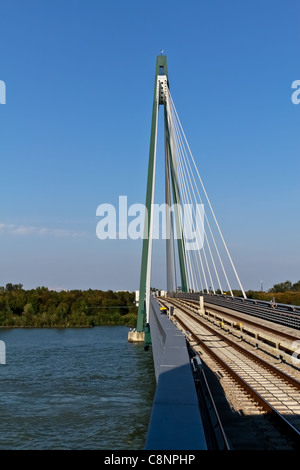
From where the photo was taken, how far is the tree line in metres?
83.4

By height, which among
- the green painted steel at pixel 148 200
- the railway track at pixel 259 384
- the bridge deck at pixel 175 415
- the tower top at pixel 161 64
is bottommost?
the railway track at pixel 259 384

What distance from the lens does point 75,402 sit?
65.2ft

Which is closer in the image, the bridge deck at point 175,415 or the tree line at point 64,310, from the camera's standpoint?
the bridge deck at point 175,415

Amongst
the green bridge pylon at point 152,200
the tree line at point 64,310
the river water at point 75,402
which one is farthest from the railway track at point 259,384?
the tree line at point 64,310

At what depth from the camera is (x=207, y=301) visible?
4441 centimetres

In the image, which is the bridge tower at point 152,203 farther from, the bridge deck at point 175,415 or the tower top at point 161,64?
the bridge deck at point 175,415

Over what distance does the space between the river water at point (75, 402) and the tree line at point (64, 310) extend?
4866cm

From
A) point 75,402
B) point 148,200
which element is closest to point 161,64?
point 148,200

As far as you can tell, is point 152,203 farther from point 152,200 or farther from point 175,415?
point 175,415

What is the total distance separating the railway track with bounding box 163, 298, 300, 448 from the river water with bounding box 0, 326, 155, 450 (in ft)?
12.2

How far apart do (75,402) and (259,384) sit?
39.2 feet

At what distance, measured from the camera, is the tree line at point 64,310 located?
8344 cm

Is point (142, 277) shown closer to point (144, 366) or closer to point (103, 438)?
point (144, 366)
